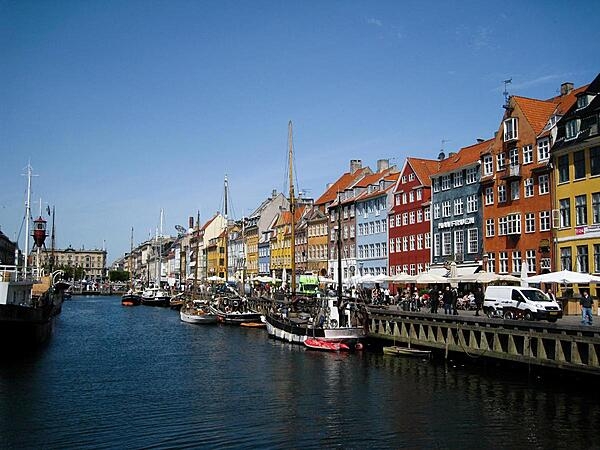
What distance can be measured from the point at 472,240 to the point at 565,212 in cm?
1225

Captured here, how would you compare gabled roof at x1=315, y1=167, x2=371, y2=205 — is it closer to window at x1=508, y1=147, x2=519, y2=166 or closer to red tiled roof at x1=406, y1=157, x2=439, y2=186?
red tiled roof at x1=406, y1=157, x2=439, y2=186

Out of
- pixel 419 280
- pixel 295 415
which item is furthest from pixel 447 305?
pixel 295 415

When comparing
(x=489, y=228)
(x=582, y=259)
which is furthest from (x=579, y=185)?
(x=489, y=228)

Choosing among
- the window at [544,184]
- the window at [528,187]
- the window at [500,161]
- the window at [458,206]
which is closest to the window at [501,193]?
the window at [500,161]

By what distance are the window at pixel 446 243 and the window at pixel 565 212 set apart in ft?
49.0

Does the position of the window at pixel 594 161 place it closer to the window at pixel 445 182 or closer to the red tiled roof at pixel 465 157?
the red tiled roof at pixel 465 157

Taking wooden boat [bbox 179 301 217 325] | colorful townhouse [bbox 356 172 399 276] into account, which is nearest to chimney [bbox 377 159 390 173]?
colorful townhouse [bbox 356 172 399 276]

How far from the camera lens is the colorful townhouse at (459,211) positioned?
191 ft

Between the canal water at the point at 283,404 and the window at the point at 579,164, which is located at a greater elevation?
the window at the point at 579,164

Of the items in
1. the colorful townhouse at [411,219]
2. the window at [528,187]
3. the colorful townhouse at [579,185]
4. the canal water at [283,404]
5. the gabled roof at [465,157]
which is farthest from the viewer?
the colorful townhouse at [411,219]

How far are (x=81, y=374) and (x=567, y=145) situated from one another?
3432 centimetres

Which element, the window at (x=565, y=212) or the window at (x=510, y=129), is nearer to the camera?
the window at (x=565, y=212)

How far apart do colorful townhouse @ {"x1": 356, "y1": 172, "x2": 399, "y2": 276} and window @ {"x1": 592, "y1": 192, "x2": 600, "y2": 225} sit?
3100cm

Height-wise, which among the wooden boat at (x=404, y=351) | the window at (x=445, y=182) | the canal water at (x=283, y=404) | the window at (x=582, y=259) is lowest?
the canal water at (x=283, y=404)
